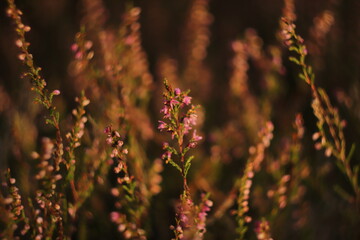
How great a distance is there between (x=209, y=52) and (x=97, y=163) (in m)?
1.50

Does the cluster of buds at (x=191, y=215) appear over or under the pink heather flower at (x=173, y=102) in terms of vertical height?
under

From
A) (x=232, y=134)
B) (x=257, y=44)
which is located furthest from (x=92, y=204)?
(x=257, y=44)

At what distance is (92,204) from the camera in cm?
113

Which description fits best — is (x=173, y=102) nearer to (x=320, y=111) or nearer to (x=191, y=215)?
(x=191, y=215)

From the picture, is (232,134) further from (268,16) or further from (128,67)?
(268,16)

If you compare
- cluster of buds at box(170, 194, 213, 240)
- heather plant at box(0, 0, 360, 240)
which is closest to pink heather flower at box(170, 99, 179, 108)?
heather plant at box(0, 0, 360, 240)

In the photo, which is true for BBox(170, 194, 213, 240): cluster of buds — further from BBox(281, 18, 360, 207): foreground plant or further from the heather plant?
BBox(281, 18, 360, 207): foreground plant

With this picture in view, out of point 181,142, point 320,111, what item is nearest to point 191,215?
point 181,142

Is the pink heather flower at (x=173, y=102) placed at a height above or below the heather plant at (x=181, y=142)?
above

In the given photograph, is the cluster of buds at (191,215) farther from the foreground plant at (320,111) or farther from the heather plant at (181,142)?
the foreground plant at (320,111)

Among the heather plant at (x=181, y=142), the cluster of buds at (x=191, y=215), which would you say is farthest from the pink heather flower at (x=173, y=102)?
the cluster of buds at (x=191, y=215)

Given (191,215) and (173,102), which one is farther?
(191,215)

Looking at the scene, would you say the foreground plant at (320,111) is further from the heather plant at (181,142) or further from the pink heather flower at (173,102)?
the pink heather flower at (173,102)

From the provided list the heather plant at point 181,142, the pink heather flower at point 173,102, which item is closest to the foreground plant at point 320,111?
the heather plant at point 181,142
